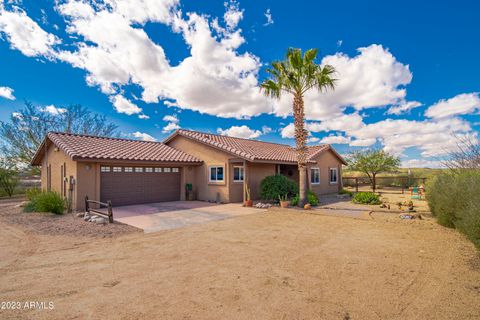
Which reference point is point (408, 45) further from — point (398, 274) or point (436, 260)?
point (398, 274)

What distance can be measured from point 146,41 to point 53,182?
10450 mm

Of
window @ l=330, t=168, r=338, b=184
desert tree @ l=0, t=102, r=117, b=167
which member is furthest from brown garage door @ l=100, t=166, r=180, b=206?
window @ l=330, t=168, r=338, b=184

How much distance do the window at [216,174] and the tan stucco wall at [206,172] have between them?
0.94 feet

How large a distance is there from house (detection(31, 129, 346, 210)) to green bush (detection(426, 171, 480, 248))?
837 cm

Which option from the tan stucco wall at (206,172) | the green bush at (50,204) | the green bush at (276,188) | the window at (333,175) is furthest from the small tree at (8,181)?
the window at (333,175)

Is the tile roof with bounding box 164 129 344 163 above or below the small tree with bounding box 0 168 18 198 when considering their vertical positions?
above

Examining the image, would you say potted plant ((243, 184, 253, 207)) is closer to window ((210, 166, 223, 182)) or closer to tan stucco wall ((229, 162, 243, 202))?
tan stucco wall ((229, 162, 243, 202))

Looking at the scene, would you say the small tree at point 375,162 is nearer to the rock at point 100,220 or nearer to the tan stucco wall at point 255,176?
the tan stucco wall at point 255,176

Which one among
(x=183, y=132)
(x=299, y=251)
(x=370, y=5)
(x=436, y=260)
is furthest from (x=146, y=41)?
(x=436, y=260)

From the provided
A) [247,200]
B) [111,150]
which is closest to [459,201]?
[247,200]

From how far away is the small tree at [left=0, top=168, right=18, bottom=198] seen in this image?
20.5 m

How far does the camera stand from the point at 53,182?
1559cm

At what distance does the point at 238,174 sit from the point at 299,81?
6631mm

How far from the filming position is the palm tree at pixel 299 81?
13.1 metres
